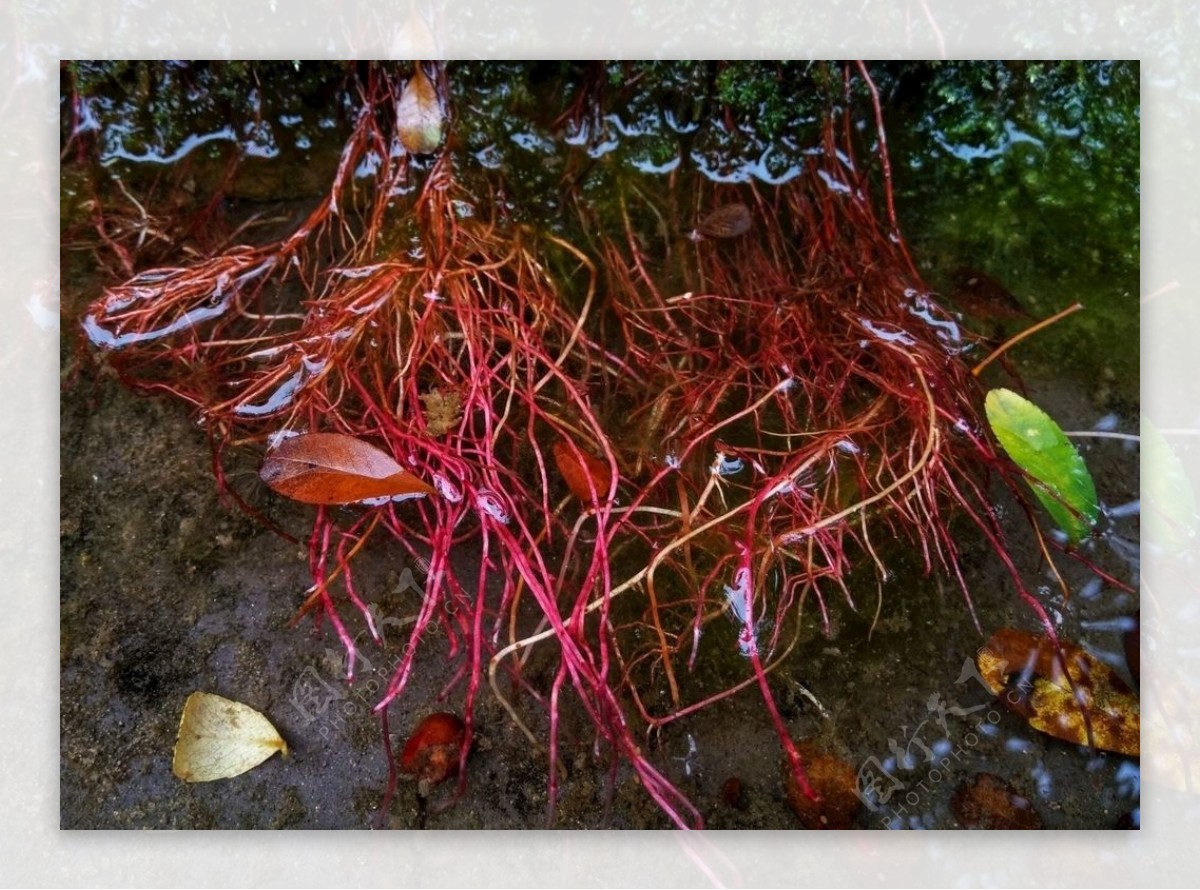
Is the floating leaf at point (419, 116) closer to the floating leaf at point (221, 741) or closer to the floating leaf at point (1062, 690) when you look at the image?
the floating leaf at point (221, 741)

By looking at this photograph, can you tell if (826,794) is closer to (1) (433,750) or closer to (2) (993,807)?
(2) (993,807)

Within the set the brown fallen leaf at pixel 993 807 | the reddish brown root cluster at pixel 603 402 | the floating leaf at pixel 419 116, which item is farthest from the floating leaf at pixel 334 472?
the brown fallen leaf at pixel 993 807

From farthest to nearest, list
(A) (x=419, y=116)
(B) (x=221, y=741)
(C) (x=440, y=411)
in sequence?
(A) (x=419, y=116), (C) (x=440, y=411), (B) (x=221, y=741)

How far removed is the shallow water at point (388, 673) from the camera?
77cm

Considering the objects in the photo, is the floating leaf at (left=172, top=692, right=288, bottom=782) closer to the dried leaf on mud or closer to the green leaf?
the dried leaf on mud

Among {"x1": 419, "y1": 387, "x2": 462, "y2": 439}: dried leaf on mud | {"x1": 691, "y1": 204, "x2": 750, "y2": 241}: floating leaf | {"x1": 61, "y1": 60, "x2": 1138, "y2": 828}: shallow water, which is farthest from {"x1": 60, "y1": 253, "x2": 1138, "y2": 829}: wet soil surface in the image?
{"x1": 691, "y1": 204, "x2": 750, "y2": 241}: floating leaf

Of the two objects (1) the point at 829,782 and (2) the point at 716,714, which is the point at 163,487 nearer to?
(2) the point at 716,714

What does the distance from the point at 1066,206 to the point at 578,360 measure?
65 cm

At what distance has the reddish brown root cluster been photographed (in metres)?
0.82

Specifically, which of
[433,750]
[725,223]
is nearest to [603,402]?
[725,223]

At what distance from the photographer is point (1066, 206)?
3.19ft

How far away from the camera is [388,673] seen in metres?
0.80

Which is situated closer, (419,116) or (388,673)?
(388,673)

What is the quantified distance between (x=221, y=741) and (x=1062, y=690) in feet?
2.86
